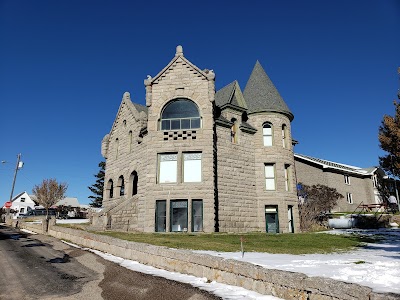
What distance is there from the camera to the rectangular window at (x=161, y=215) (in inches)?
728

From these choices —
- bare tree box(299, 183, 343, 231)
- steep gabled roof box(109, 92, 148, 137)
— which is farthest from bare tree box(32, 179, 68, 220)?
bare tree box(299, 183, 343, 231)

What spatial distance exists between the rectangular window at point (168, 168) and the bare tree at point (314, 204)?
12.0m

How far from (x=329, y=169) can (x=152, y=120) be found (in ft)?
83.9

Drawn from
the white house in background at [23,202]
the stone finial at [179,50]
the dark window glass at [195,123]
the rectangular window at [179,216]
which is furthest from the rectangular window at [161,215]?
the white house in background at [23,202]

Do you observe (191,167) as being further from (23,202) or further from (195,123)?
(23,202)

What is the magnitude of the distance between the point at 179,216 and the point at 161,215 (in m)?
1.21

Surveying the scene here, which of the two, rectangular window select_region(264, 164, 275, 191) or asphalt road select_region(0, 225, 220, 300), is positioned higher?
rectangular window select_region(264, 164, 275, 191)

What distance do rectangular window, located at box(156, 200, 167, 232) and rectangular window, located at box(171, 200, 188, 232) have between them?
21.0 inches

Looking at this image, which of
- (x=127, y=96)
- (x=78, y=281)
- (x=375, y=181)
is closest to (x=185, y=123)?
(x=127, y=96)

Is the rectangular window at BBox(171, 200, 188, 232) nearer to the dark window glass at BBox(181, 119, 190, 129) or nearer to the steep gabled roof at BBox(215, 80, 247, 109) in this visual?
the dark window glass at BBox(181, 119, 190, 129)

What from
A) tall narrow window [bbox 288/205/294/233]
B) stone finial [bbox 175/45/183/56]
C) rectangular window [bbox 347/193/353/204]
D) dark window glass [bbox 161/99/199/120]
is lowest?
tall narrow window [bbox 288/205/294/233]

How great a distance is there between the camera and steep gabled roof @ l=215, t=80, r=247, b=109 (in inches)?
918

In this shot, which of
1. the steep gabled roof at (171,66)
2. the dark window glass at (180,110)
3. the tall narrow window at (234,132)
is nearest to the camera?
the dark window glass at (180,110)

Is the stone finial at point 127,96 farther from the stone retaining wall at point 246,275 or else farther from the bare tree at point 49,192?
the bare tree at point 49,192
